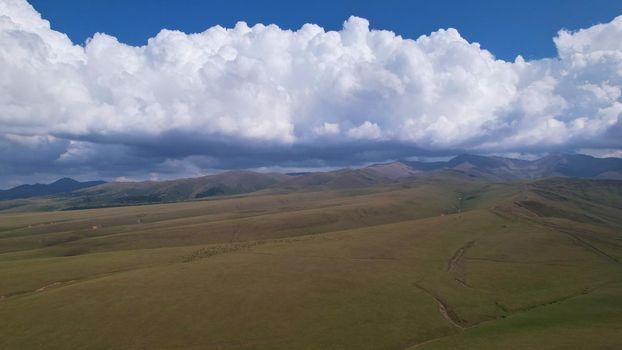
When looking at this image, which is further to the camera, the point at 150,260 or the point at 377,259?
the point at 150,260

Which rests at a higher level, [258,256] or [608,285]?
[258,256]

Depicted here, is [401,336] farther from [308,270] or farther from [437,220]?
[437,220]

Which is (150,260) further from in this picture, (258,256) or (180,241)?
(180,241)

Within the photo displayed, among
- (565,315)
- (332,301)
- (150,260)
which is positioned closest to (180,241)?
(150,260)

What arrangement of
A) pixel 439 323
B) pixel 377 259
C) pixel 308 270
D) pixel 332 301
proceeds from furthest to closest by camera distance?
pixel 377 259 < pixel 308 270 < pixel 332 301 < pixel 439 323

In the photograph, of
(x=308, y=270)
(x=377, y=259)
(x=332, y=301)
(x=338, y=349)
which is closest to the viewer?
(x=338, y=349)

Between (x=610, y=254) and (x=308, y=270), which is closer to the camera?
(x=308, y=270)

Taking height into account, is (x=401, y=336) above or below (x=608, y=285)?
above

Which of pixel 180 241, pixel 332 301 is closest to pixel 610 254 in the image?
pixel 332 301

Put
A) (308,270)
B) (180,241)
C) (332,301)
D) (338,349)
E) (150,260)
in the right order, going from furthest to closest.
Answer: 1. (180,241)
2. (150,260)
3. (308,270)
4. (332,301)
5. (338,349)
